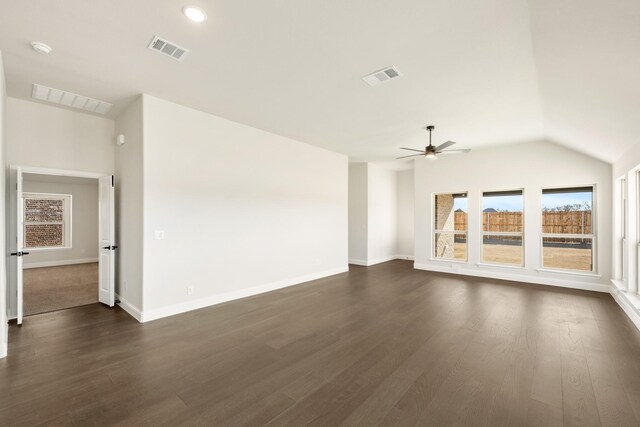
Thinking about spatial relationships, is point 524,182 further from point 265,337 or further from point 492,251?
point 265,337

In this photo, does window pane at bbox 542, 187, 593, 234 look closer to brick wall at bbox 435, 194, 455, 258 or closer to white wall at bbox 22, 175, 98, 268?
brick wall at bbox 435, 194, 455, 258

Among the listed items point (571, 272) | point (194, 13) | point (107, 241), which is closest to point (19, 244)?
point (107, 241)

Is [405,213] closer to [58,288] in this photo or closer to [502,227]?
[502,227]

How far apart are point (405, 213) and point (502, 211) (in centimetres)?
328

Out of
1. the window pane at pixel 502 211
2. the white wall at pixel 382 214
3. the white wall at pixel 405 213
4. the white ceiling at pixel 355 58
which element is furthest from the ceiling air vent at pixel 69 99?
the white wall at pixel 405 213

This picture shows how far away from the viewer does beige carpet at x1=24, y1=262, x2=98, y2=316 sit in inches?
179

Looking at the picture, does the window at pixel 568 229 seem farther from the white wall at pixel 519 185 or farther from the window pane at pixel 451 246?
the window pane at pixel 451 246

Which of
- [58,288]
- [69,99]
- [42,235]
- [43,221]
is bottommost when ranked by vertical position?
[58,288]

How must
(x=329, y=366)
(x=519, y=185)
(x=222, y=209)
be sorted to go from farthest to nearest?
1. (x=519, y=185)
2. (x=222, y=209)
3. (x=329, y=366)

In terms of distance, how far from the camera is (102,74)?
3.28 m

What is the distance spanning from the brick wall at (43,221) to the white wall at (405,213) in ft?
34.6

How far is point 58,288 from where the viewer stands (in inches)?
220

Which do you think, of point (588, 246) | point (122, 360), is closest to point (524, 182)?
point (588, 246)

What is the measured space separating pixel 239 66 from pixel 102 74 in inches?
63.5
